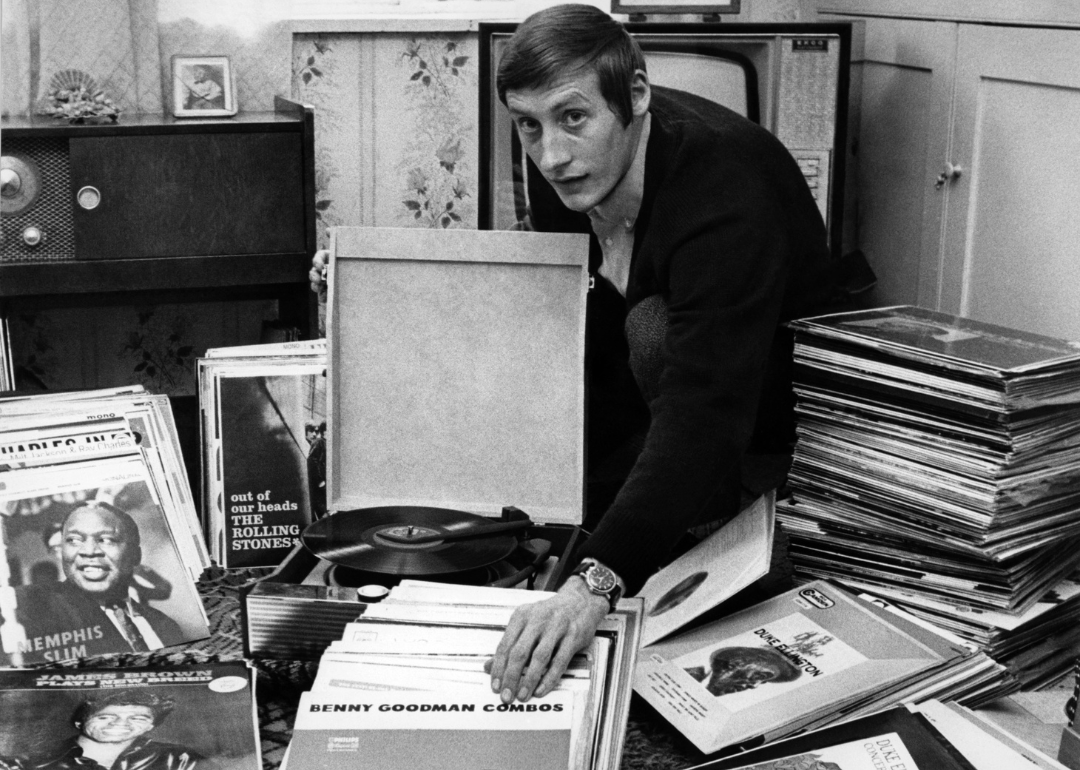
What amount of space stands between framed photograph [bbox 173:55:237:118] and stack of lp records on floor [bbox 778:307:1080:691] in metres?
1.42

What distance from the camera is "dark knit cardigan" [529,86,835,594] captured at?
1.25m

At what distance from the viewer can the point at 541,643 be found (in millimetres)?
998

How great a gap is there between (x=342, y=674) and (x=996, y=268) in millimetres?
1381

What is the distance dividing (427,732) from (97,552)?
2.09 ft

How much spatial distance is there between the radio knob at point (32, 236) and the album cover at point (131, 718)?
3.72ft

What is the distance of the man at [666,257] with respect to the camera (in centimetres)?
122

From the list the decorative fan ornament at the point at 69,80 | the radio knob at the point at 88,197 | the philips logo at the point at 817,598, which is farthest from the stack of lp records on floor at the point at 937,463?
the decorative fan ornament at the point at 69,80

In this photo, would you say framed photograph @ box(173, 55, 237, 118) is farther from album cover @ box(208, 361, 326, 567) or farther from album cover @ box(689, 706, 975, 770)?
album cover @ box(689, 706, 975, 770)

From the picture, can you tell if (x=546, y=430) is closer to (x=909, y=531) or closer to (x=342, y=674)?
(x=909, y=531)

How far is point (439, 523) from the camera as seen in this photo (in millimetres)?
1392

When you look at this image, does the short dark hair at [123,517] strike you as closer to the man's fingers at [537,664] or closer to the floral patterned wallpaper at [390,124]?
the man's fingers at [537,664]

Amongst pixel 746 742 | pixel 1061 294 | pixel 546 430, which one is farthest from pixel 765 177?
pixel 746 742

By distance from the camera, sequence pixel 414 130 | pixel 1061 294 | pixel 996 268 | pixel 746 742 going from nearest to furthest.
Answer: pixel 746 742 → pixel 1061 294 → pixel 996 268 → pixel 414 130

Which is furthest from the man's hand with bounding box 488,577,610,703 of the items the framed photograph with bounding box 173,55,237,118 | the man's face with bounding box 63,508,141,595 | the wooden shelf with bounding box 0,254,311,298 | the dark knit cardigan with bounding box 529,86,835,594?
the framed photograph with bounding box 173,55,237,118
